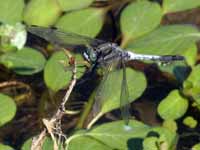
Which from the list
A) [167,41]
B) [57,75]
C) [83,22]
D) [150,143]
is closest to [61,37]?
[57,75]

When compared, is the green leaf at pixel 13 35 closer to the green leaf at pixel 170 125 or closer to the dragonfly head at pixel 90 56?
the dragonfly head at pixel 90 56

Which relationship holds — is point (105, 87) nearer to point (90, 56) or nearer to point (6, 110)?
point (90, 56)

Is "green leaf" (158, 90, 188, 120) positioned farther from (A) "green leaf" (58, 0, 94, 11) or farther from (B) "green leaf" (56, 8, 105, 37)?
(A) "green leaf" (58, 0, 94, 11)

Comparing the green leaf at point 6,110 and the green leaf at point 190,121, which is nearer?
the green leaf at point 6,110

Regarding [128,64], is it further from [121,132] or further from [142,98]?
[121,132]

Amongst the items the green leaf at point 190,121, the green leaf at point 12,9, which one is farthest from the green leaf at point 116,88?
the green leaf at point 12,9
